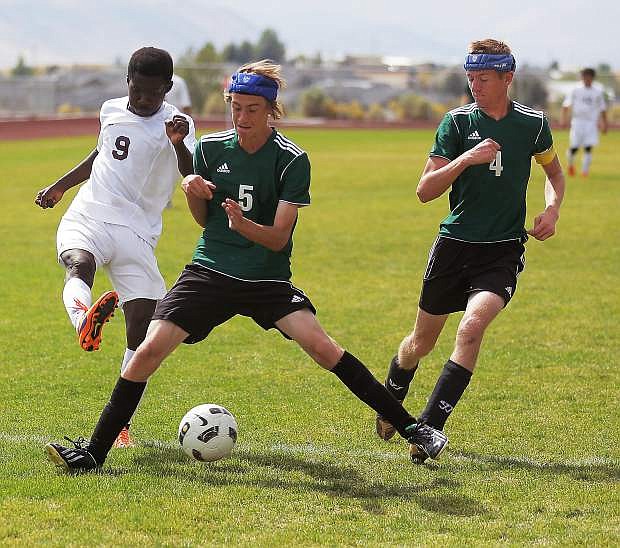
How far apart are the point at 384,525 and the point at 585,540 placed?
87 centimetres

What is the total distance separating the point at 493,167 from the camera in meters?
6.40

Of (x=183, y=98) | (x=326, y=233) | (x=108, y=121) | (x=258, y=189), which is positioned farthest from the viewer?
(x=183, y=98)

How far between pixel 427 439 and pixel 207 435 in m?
1.14

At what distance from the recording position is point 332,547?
4.91 m

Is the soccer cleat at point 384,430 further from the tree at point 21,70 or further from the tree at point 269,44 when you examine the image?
the tree at point 269,44

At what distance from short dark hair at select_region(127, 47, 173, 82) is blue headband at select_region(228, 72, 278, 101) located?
2.95 ft

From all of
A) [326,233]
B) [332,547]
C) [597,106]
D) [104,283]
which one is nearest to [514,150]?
[332,547]

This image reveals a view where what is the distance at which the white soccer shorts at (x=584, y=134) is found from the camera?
25.1 meters

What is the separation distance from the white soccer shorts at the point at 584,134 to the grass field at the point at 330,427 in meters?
11.2

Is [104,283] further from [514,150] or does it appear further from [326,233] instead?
[514,150]

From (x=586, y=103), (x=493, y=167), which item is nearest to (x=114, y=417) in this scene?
(x=493, y=167)

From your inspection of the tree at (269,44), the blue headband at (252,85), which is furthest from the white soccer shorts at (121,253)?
the tree at (269,44)

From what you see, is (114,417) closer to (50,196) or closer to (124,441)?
(124,441)

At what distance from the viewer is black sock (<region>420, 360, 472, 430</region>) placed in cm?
622
